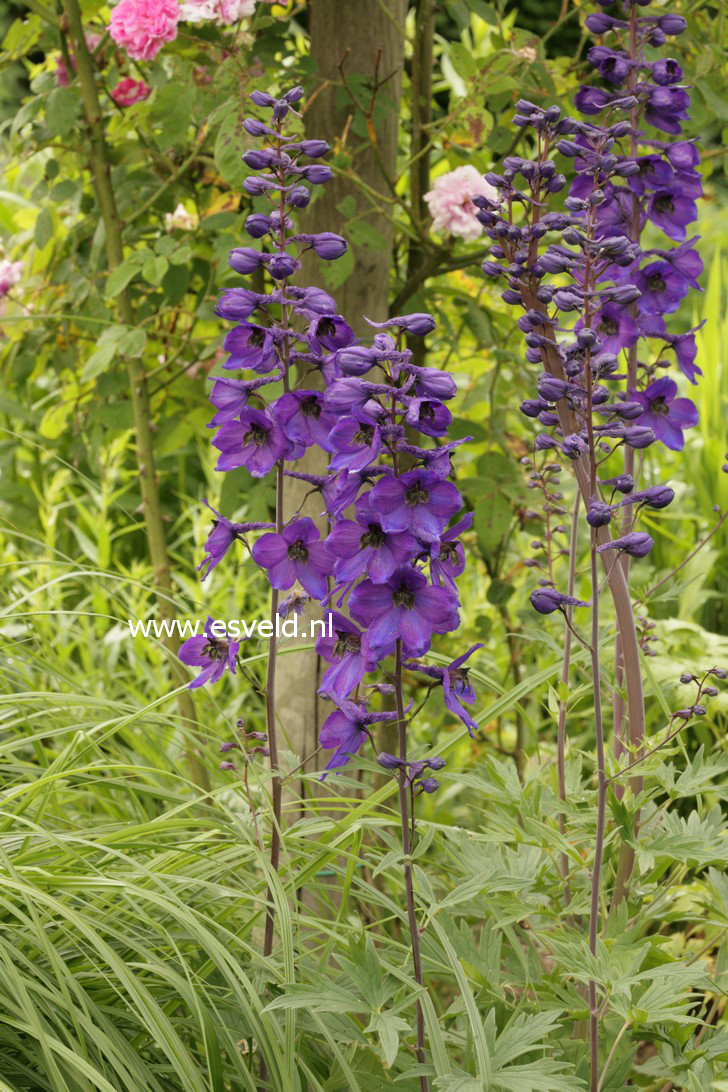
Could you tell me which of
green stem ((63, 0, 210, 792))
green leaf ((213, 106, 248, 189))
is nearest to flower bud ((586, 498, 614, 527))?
green leaf ((213, 106, 248, 189))

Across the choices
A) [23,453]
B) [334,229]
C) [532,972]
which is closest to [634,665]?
[532,972]

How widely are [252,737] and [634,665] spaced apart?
526mm

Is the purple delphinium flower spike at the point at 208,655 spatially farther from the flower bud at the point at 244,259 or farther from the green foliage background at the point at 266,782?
the flower bud at the point at 244,259

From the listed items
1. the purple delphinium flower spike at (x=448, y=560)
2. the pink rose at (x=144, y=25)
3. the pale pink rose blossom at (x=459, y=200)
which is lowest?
the purple delphinium flower spike at (x=448, y=560)

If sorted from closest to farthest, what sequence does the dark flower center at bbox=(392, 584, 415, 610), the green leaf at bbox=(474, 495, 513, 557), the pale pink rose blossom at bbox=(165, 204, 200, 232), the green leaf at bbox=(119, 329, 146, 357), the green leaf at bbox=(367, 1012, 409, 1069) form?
the green leaf at bbox=(367, 1012, 409, 1069)
the dark flower center at bbox=(392, 584, 415, 610)
the green leaf at bbox=(119, 329, 146, 357)
the green leaf at bbox=(474, 495, 513, 557)
the pale pink rose blossom at bbox=(165, 204, 200, 232)

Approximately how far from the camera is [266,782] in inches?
84.4

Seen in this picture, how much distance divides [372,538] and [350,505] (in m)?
0.14

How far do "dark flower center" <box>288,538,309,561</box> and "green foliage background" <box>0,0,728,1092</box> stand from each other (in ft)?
0.87

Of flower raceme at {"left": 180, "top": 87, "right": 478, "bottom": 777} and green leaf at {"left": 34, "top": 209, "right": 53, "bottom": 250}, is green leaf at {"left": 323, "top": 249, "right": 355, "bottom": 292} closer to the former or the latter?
flower raceme at {"left": 180, "top": 87, "right": 478, "bottom": 777}

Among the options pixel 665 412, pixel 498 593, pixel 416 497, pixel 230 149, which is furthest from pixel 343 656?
pixel 498 593

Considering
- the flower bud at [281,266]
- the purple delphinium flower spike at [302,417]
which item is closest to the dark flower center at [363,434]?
the purple delphinium flower spike at [302,417]

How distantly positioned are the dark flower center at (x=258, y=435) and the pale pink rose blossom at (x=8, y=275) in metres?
1.72

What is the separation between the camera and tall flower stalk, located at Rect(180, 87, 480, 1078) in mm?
1153

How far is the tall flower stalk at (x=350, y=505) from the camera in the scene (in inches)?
45.4
